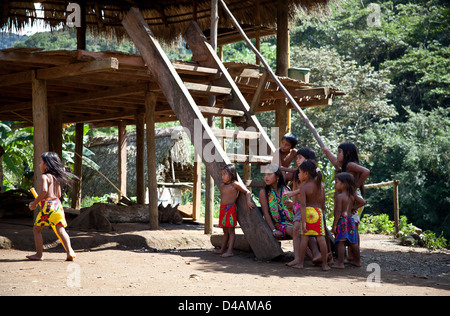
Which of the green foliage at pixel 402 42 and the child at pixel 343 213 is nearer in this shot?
the child at pixel 343 213

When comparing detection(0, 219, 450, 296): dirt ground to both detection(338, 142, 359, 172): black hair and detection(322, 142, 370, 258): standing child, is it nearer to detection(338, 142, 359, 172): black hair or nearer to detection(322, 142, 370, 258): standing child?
detection(322, 142, 370, 258): standing child

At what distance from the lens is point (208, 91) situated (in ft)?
23.2

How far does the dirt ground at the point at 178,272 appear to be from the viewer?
4.31 metres

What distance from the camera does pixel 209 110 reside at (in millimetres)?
6836

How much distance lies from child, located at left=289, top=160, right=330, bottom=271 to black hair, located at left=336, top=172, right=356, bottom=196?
0.28 meters

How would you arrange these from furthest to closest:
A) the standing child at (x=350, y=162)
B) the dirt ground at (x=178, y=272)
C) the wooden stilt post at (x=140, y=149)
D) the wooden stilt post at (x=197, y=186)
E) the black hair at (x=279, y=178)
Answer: the wooden stilt post at (x=140, y=149)
the wooden stilt post at (x=197, y=186)
the black hair at (x=279, y=178)
the standing child at (x=350, y=162)
the dirt ground at (x=178, y=272)

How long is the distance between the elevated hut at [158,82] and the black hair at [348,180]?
0.98 m

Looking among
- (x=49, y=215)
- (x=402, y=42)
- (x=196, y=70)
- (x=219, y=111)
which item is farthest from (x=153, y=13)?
(x=402, y=42)

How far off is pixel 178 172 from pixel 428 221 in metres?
9.37

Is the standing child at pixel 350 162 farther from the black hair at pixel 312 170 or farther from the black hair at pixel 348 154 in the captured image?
the black hair at pixel 312 170

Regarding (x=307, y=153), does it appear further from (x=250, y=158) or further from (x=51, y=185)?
(x=51, y=185)

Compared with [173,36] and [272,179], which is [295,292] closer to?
[272,179]

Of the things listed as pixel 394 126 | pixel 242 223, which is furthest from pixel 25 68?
pixel 394 126

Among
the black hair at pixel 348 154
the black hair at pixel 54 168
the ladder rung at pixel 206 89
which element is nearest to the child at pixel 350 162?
the black hair at pixel 348 154
